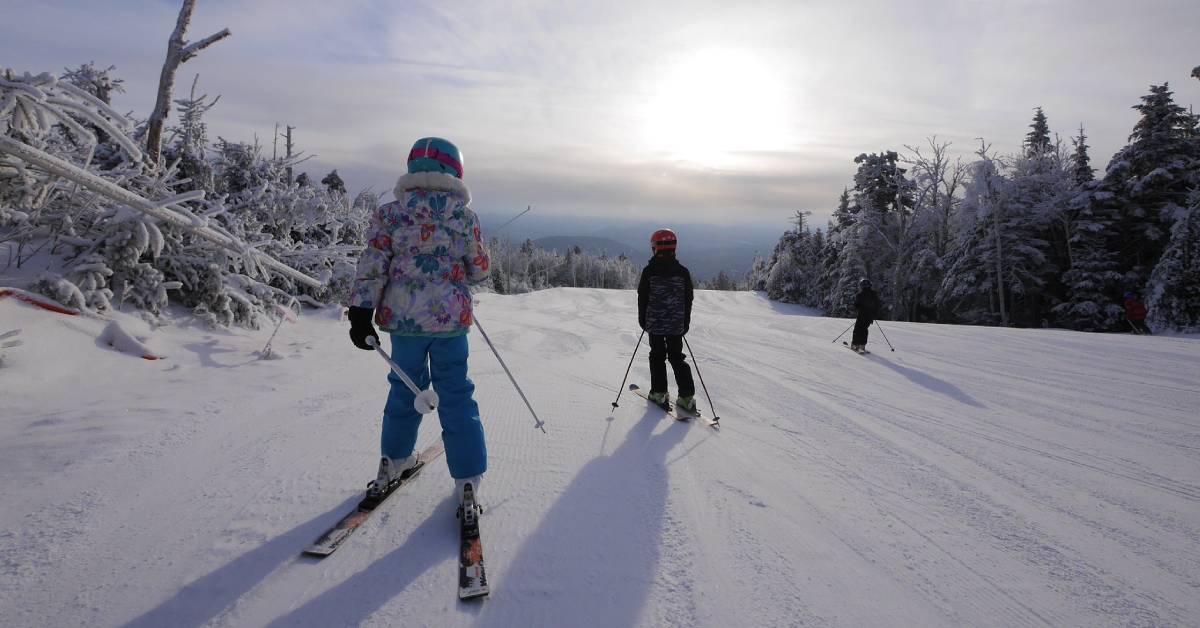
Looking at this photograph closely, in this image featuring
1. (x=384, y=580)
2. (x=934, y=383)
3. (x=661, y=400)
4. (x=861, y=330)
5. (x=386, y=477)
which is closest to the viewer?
(x=384, y=580)

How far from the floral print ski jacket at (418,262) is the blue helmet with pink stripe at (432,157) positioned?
0.08m

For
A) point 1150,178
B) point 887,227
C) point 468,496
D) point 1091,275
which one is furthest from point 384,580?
point 887,227

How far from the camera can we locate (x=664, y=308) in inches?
198

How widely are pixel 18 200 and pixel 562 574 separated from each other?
7096mm

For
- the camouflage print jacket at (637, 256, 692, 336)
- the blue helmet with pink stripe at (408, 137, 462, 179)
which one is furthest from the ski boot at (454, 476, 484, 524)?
the camouflage print jacket at (637, 256, 692, 336)

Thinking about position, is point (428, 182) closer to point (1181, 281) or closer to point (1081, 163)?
point (1181, 281)

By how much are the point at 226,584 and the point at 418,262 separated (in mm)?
1620

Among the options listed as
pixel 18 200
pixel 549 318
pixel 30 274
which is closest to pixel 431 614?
pixel 30 274

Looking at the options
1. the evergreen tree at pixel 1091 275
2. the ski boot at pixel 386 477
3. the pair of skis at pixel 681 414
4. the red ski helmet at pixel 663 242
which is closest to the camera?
the ski boot at pixel 386 477

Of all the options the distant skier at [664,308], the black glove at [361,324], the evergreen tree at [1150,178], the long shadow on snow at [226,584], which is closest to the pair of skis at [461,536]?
the long shadow on snow at [226,584]

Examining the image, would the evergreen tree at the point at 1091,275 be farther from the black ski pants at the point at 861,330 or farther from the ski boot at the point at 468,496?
the ski boot at the point at 468,496

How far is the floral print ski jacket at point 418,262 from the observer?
257 centimetres

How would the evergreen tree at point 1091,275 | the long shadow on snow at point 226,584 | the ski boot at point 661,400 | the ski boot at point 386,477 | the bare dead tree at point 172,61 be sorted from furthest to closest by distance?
1. the evergreen tree at point 1091,275
2. the bare dead tree at point 172,61
3. the ski boot at point 661,400
4. the ski boot at point 386,477
5. the long shadow on snow at point 226,584

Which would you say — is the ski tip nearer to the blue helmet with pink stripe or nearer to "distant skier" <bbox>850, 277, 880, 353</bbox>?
the blue helmet with pink stripe
